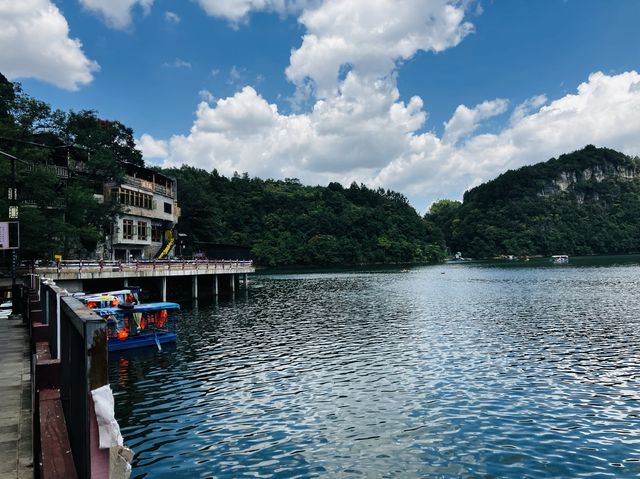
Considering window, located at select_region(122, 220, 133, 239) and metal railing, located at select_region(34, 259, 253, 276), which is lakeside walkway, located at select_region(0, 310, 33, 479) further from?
window, located at select_region(122, 220, 133, 239)

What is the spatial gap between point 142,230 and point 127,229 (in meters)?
3.76

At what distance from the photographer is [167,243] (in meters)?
71.3

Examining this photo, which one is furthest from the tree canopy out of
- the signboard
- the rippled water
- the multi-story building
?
the rippled water

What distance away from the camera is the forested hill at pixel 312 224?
15038 centimetres

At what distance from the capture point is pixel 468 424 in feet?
48.5

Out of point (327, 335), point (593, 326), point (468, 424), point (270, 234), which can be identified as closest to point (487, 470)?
point (468, 424)

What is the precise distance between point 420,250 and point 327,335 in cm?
14975

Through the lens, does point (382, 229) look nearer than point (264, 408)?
No

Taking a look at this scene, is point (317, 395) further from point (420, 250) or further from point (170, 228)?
point (420, 250)

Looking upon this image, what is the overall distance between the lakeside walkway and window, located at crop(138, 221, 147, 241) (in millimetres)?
51673

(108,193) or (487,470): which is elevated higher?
A: (108,193)

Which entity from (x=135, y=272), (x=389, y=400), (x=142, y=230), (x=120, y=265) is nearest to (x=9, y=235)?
(x=389, y=400)

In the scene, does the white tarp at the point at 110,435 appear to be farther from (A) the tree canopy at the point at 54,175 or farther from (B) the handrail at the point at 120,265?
(B) the handrail at the point at 120,265

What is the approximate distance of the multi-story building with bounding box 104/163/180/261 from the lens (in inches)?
2341
